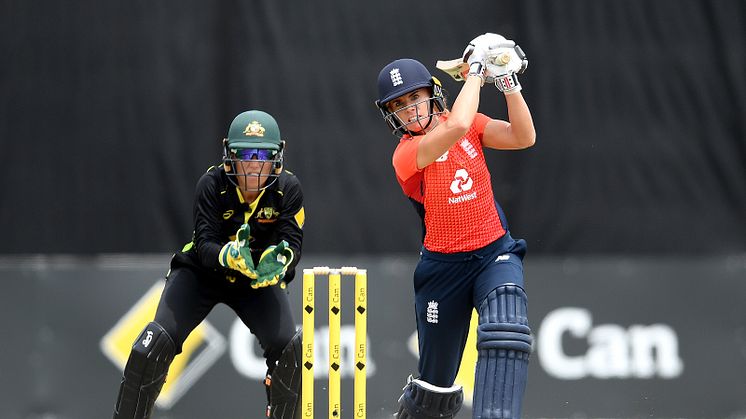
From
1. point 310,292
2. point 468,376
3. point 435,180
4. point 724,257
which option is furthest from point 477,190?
point 724,257

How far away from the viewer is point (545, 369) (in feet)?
19.4

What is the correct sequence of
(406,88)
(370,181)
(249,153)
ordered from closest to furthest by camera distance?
(406,88)
(249,153)
(370,181)

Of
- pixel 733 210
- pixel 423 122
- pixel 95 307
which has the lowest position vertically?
pixel 95 307

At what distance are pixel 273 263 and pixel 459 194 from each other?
0.84 metres

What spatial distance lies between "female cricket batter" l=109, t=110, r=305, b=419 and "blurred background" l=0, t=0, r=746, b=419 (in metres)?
1.30

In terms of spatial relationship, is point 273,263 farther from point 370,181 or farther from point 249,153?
point 370,181

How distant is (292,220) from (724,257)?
2.87m

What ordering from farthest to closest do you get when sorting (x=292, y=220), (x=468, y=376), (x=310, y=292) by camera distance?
(x=468, y=376)
(x=310, y=292)
(x=292, y=220)

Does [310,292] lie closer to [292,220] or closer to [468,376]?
[292,220]

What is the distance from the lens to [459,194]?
405 centimetres

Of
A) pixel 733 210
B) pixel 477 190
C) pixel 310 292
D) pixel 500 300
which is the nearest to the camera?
pixel 500 300

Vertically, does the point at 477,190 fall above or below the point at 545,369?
above

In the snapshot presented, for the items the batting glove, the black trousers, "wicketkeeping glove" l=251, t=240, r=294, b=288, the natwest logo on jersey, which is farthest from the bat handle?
the black trousers

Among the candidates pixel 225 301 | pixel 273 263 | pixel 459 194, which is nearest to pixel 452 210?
pixel 459 194
